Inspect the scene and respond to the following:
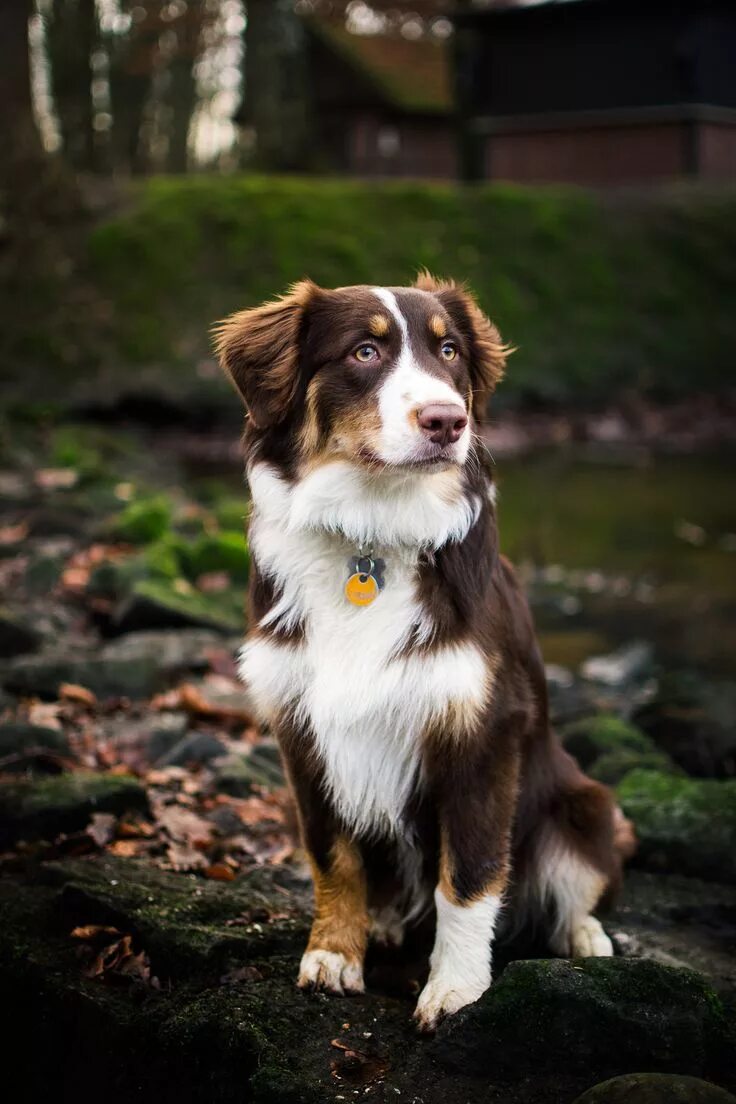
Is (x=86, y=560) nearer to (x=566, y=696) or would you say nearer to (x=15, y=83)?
(x=566, y=696)

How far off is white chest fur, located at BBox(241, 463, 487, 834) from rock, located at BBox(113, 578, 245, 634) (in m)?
3.55

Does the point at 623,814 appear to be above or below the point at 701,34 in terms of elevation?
below

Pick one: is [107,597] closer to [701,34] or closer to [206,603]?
[206,603]

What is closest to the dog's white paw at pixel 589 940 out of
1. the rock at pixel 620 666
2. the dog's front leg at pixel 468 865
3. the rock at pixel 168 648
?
the dog's front leg at pixel 468 865

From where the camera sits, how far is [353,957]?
3760 millimetres

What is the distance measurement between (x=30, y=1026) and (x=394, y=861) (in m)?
1.23

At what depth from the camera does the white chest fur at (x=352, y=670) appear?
3514mm

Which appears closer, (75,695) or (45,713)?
(45,713)

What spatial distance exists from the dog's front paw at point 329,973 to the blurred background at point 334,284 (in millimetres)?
960

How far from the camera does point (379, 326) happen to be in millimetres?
3705

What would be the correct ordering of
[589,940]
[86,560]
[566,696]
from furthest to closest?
[86,560] < [566,696] < [589,940]

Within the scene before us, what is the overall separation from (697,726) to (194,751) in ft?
9.44

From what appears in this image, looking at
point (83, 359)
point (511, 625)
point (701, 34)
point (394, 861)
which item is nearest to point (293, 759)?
point (394, 861)

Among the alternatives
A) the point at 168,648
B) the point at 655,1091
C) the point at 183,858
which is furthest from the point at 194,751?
the point at 655,1091
